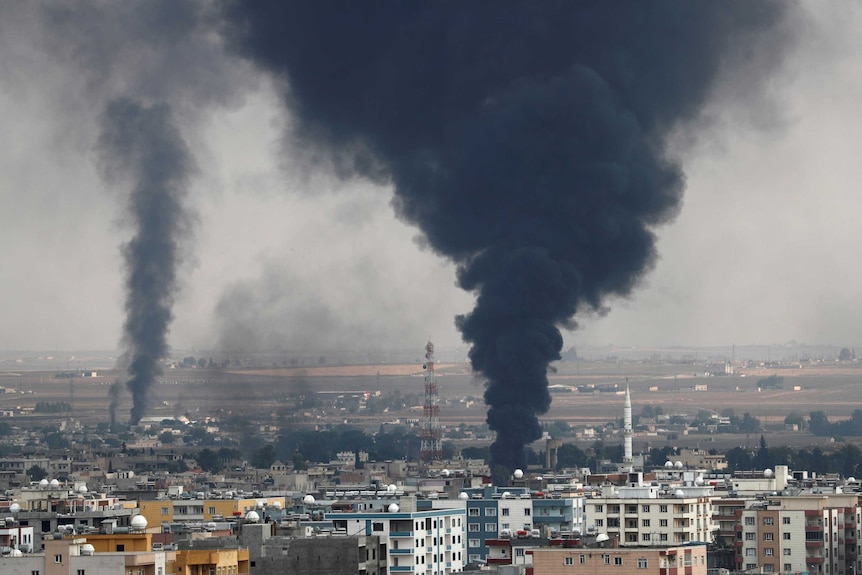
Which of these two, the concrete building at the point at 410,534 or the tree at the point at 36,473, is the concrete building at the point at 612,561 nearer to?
the concrete building at the point at 410,534

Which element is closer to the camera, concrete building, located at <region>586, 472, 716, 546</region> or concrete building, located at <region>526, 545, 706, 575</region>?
concrete building, located at <region>526, 545, 706, 575</region>

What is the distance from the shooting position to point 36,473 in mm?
117188

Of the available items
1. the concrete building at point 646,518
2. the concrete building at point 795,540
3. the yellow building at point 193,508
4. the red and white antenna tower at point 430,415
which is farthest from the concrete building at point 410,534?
the red and white antenna tower at point 430,415

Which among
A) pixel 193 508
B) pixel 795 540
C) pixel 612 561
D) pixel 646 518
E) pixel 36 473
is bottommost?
pixel 795 540

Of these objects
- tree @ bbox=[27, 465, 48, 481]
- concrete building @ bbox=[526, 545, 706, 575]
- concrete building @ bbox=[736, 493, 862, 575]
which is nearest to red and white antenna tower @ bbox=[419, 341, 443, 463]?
tree @ bbox=[27, 465, 48, 481]

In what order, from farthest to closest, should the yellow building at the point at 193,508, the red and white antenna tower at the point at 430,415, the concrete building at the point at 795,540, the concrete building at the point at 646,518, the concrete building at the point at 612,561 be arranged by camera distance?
the red and white antenna tower at the point at 430,415
the yellow building at the point at 193,508
the concrete building at the point at 795,540
the concrete building at the point at 646,518
the concrete building at the point at 612,561

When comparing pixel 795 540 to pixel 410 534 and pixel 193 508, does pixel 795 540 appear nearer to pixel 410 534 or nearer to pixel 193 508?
pixel 410 534

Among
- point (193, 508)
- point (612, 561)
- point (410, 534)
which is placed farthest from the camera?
point (193, 508)

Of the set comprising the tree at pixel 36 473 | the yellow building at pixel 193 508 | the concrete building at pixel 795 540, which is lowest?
the concrete building at pixel 795 540

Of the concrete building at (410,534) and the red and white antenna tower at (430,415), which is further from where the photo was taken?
the red and white antenna tower at (430,415)

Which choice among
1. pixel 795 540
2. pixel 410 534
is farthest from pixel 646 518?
pixel 410 534

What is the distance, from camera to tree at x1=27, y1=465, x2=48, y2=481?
11224 centimetres

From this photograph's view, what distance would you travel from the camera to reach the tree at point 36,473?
112m

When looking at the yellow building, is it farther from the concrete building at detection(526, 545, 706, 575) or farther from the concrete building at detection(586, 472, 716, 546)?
the concrete building at detection(526, 545, 706, 575)
